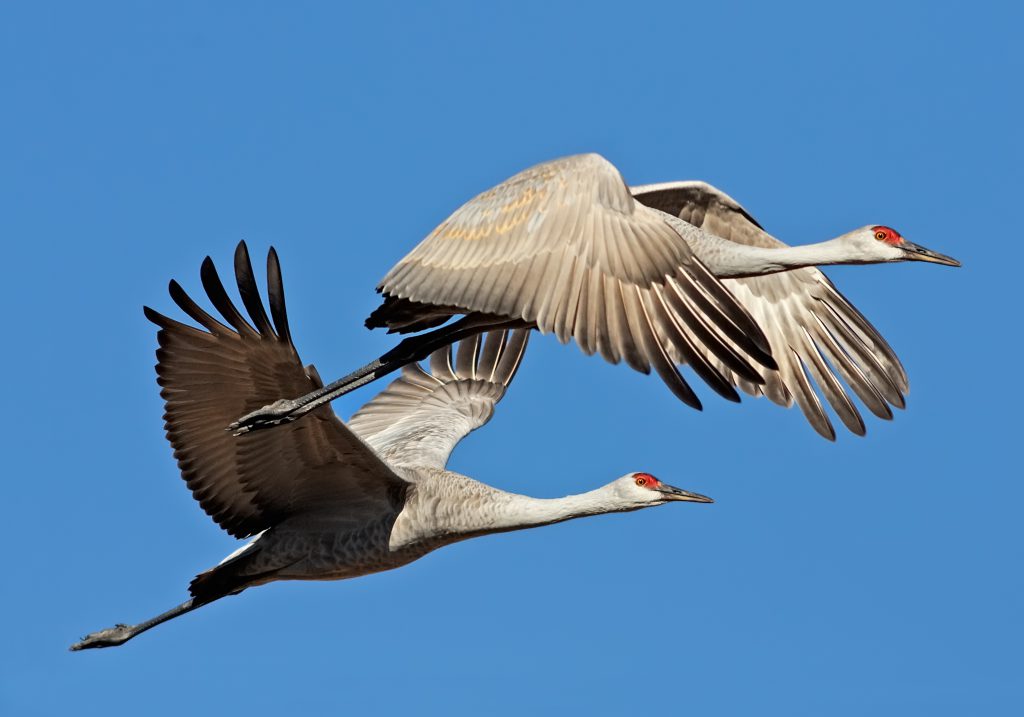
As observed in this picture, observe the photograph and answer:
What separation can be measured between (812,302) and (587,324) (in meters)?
4.73

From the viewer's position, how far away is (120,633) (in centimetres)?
1437

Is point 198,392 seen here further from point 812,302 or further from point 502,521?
point 812,302

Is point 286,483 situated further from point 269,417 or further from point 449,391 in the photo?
point 449,391

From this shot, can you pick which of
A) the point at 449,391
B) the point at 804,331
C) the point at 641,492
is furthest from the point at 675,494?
the point at 449,391

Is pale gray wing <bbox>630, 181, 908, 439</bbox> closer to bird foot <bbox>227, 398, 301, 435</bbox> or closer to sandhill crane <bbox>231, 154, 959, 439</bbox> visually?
sandhill crane <bbox>231, 154, 959, 439</bbox>

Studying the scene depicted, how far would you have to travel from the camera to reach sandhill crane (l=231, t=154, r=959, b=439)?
35.8 feet

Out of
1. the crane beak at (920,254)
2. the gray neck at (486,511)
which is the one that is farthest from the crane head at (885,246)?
the gray neck at (486,511)

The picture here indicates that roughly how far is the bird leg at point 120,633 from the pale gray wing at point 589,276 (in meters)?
3.35

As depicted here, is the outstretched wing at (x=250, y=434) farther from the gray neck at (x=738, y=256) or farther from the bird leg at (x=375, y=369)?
the gray neck at (x=738, y=256)

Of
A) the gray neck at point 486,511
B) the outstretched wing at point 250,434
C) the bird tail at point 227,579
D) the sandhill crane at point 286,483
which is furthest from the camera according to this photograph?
the bird tail at point 227,579

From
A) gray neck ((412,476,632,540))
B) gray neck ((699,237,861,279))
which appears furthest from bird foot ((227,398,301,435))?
gray neck ((699,237,861,279))

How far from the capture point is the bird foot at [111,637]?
14.3 meters

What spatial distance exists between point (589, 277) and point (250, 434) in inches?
112

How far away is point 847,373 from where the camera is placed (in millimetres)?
14906
